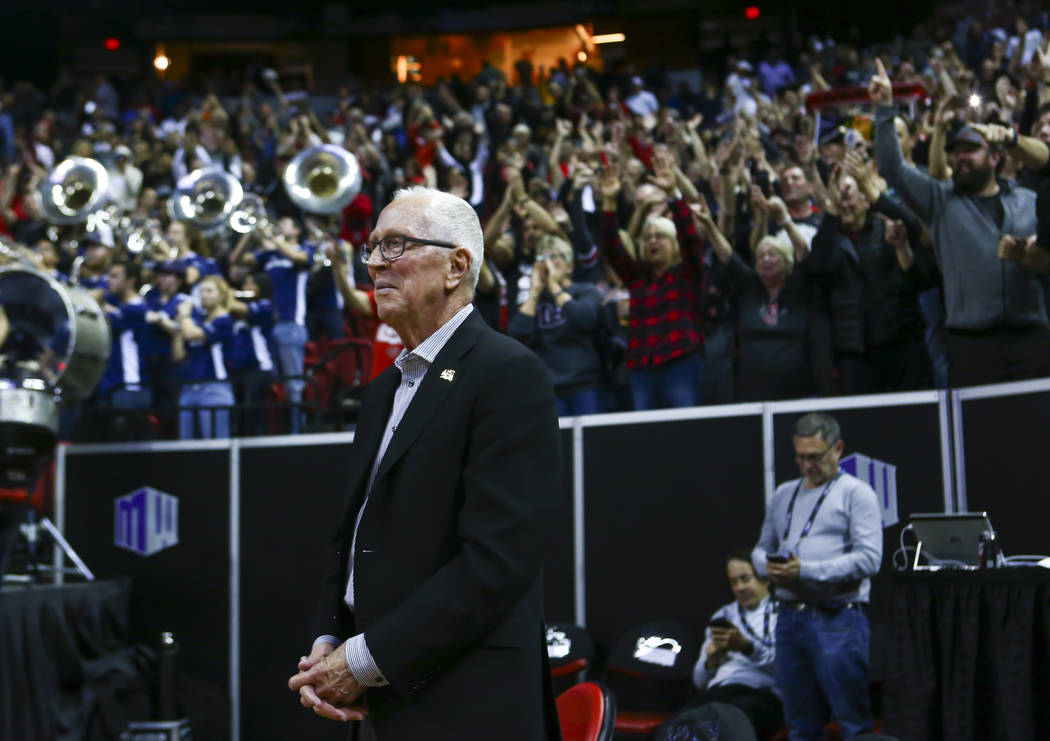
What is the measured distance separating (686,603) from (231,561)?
339 cm

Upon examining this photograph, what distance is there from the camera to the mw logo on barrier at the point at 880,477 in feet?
→ 23.1

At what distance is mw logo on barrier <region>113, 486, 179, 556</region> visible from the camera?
9.50 m

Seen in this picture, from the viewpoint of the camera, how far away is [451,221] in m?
2.74

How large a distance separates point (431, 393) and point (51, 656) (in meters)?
6.51

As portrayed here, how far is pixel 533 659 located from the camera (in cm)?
261

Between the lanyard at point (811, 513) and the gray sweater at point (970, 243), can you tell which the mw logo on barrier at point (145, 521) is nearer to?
the lanyard at point (811, 513)

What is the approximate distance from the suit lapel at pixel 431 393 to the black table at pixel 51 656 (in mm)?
6203

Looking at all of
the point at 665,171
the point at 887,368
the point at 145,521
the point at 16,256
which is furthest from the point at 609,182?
the point at 16,256

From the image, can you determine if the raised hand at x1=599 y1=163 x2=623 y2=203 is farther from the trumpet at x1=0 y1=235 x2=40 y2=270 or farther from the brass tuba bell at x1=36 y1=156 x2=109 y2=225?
the brass tuba bell at x1=36 y1=156 x2=109 y2=225

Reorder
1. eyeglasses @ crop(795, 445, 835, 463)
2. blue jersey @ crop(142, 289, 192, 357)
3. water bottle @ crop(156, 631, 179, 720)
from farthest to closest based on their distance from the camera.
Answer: blue jersey @ crop(142, 289, 192, 357)
water bottle @ crop(156, 631, 179, 720)
eyeglasses @ crop(795, 445, 835, 463)

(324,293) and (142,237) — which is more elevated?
(142,237)

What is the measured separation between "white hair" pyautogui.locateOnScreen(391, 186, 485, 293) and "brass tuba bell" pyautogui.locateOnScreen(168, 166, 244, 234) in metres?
9.54

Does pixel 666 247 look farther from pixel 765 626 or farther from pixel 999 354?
pixel 765 626

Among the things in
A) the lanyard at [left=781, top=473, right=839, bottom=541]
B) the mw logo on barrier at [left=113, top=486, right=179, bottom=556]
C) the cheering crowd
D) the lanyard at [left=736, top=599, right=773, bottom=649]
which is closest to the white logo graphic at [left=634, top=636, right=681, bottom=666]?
the lanyard at [left=736, top=599, right=773, bottom=649]
